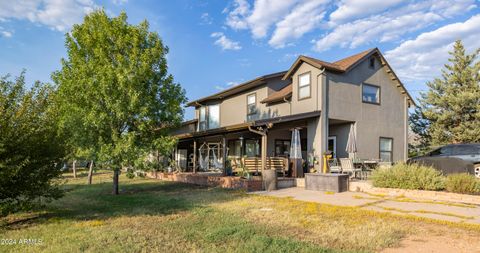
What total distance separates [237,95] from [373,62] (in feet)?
28.3

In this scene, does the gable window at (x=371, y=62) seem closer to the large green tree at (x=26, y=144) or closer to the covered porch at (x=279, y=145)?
the covered porch at (x=279, y=145)

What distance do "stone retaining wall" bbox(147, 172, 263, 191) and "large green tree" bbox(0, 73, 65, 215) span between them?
22.9 ft

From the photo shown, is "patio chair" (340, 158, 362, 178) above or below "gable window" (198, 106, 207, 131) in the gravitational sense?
below

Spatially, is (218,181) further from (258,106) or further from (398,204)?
(398,204)

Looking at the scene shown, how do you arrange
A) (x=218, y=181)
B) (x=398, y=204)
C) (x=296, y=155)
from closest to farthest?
(x=398, y=204)
(x=296, y=155)
(x=218, y=181)

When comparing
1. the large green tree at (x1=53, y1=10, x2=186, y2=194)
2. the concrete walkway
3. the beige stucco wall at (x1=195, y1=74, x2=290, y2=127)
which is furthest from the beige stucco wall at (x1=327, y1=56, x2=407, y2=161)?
the large green tree at (x1=53, y1=10, x2=186, y2=194)

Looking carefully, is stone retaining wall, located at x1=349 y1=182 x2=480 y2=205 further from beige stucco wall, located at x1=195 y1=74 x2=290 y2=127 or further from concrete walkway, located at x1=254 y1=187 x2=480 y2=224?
beige stucco wall, located at x1=195 y1=74 x2=290 y2=127

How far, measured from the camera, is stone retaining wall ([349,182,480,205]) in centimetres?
901

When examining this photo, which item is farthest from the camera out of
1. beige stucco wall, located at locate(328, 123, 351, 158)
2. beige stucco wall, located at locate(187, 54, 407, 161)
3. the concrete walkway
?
beige stucco wall, located at locate(328, 123, 351, 158)

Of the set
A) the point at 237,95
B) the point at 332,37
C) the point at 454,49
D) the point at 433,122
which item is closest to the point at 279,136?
the point at 237,95

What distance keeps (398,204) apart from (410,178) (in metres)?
2.01

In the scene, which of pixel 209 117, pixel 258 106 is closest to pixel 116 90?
pixel 258 106

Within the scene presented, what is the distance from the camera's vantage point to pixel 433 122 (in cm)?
2348

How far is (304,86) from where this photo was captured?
49.9ft
